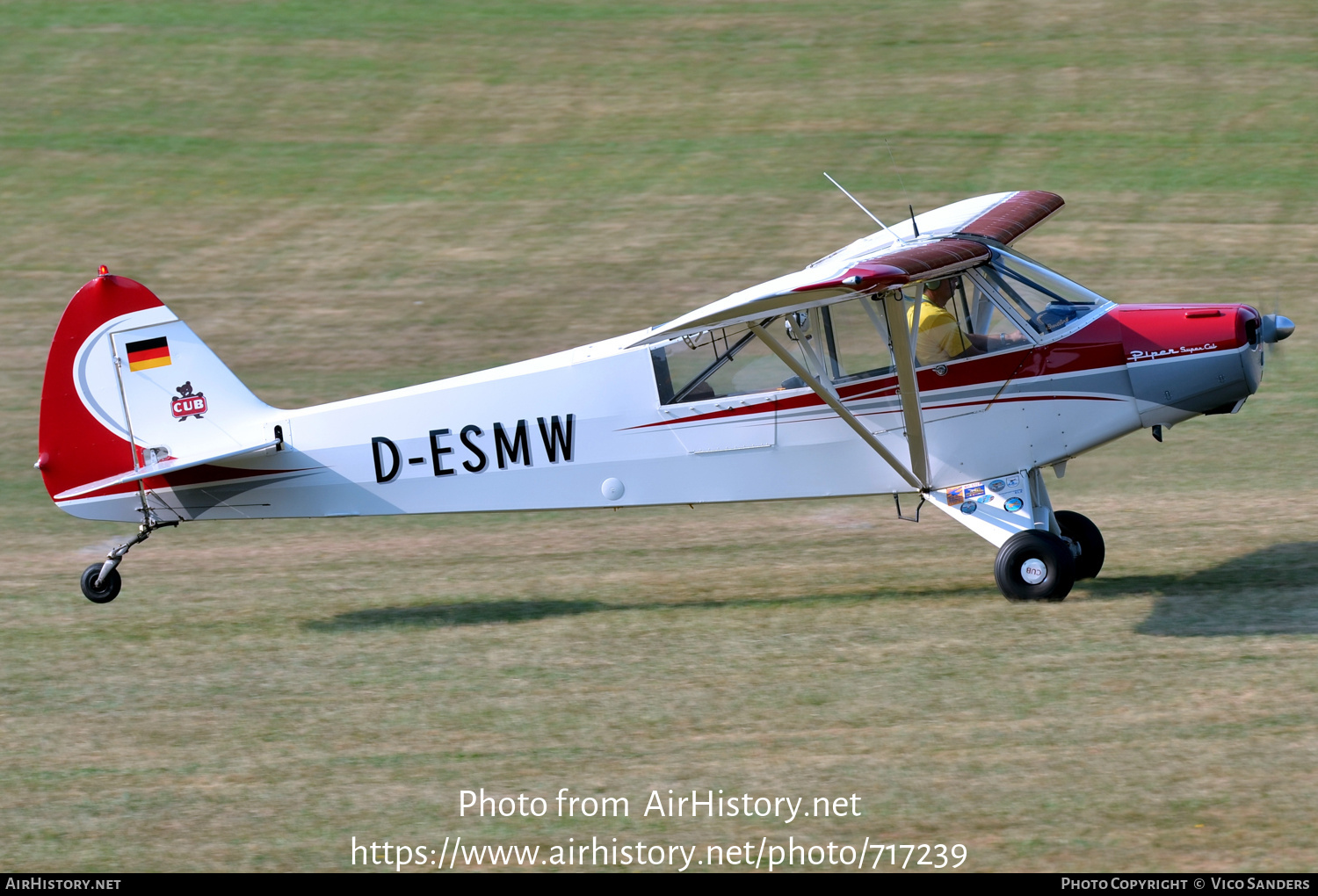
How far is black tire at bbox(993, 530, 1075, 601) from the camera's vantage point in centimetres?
905

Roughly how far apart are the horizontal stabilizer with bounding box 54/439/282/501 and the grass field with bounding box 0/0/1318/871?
1042mm

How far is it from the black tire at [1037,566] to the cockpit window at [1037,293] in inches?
56.0

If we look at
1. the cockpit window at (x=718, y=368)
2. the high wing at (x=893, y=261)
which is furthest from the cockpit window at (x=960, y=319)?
the cockpit window at (x=718, y=368)

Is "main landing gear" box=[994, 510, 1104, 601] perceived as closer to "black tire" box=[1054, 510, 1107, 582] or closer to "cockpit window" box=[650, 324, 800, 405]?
"black tire" box=[1054, 510, 1107, 582]

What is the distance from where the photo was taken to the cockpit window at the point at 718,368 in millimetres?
9711

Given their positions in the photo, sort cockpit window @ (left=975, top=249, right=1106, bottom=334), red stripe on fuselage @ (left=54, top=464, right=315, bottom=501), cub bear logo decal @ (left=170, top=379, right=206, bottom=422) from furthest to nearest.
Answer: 1. cub bear logo decal @ (left=170, top=379, right=206, bottom=422)
2. red stripe on fuselage @ (left=54, top=464, right=315, bottom=501)
3. cockpit window @ (left=975, top=249, right=1106, bottom=334)

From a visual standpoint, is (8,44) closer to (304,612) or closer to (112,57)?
(112,57)

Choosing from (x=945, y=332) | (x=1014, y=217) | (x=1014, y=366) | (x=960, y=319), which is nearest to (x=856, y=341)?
(x=945, y=332)

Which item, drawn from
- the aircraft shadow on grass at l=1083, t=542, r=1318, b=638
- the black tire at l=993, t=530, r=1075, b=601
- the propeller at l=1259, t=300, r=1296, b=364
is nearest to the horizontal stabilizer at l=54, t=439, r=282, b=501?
the black tire at l=993, t=530, r=1075, b=601

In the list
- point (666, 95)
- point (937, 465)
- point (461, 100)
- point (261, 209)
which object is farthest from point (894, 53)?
point (937, 465)

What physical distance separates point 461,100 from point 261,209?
494 centimetres

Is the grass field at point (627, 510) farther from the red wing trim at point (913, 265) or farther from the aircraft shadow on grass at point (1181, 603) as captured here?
the red wing trim at point (913, 265)

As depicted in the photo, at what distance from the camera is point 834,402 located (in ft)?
30.6
